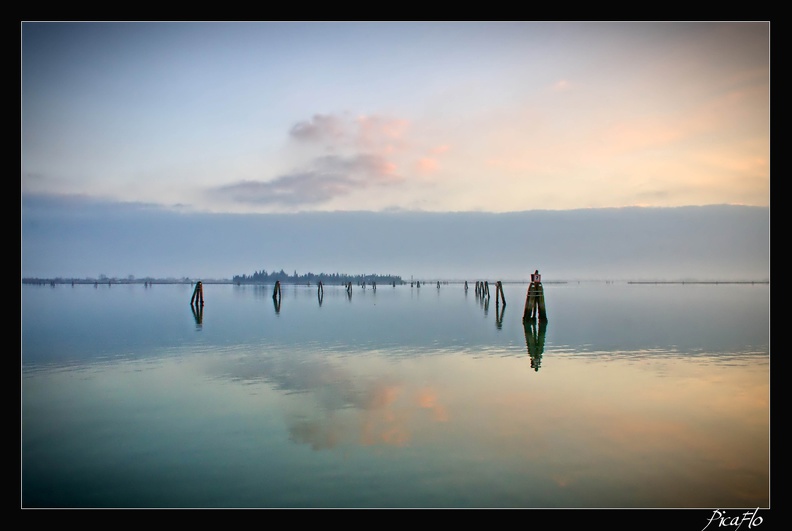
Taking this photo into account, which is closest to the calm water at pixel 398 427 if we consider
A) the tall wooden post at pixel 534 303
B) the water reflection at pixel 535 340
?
the water reflection at pixel 535 340

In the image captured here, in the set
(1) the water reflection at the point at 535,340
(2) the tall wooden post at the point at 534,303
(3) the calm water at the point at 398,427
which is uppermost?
(2) the tall wooden post at the point at 534,303

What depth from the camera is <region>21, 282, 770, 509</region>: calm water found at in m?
7.20

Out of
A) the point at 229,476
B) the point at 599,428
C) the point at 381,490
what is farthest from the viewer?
the point at 599,428

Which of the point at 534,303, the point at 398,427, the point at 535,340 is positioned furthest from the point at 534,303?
the point at 398,427

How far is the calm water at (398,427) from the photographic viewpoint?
720 centimetres

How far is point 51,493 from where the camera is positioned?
289 inches

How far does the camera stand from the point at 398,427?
9859 mm

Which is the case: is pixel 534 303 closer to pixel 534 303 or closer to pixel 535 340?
pixel 534 303

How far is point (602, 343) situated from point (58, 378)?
2019cm

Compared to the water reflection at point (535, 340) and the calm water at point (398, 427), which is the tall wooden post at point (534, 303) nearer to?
the water reflection at point (535, 340)

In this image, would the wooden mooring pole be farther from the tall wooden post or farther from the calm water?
the calm water

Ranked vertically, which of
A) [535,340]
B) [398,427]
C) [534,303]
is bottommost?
[535,340]
